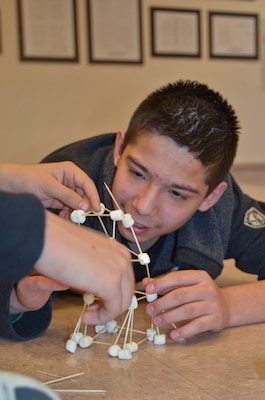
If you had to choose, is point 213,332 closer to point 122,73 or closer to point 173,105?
point 173,105

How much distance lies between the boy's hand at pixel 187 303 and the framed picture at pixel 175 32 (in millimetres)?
3021

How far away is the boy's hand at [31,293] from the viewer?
0.84 meters

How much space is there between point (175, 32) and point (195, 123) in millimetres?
2852

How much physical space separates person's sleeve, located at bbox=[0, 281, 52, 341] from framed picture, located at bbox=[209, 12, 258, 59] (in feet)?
10.7

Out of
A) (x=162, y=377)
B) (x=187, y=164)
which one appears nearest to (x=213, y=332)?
(x=162, y=377)

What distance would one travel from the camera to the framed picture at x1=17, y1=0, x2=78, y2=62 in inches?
133

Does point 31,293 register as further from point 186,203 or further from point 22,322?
point 186,203

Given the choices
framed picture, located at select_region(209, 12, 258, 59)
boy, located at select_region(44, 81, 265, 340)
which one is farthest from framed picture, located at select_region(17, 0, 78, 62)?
boy, located at select_region(44, 81, 265, 340)

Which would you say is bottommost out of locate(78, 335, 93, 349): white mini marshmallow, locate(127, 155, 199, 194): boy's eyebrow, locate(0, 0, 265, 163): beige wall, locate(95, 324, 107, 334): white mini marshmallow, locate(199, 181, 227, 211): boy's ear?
locate(95, 324, 107, 334): white mini marshmallow

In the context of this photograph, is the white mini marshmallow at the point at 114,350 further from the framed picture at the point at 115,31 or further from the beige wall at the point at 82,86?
the framed picture at the point at 115,31

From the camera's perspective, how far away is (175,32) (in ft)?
12.4

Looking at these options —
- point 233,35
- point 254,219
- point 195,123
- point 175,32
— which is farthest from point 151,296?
point 233,35

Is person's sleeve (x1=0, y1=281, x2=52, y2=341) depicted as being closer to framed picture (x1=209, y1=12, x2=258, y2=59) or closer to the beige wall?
the beige wall

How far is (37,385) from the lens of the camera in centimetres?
47
